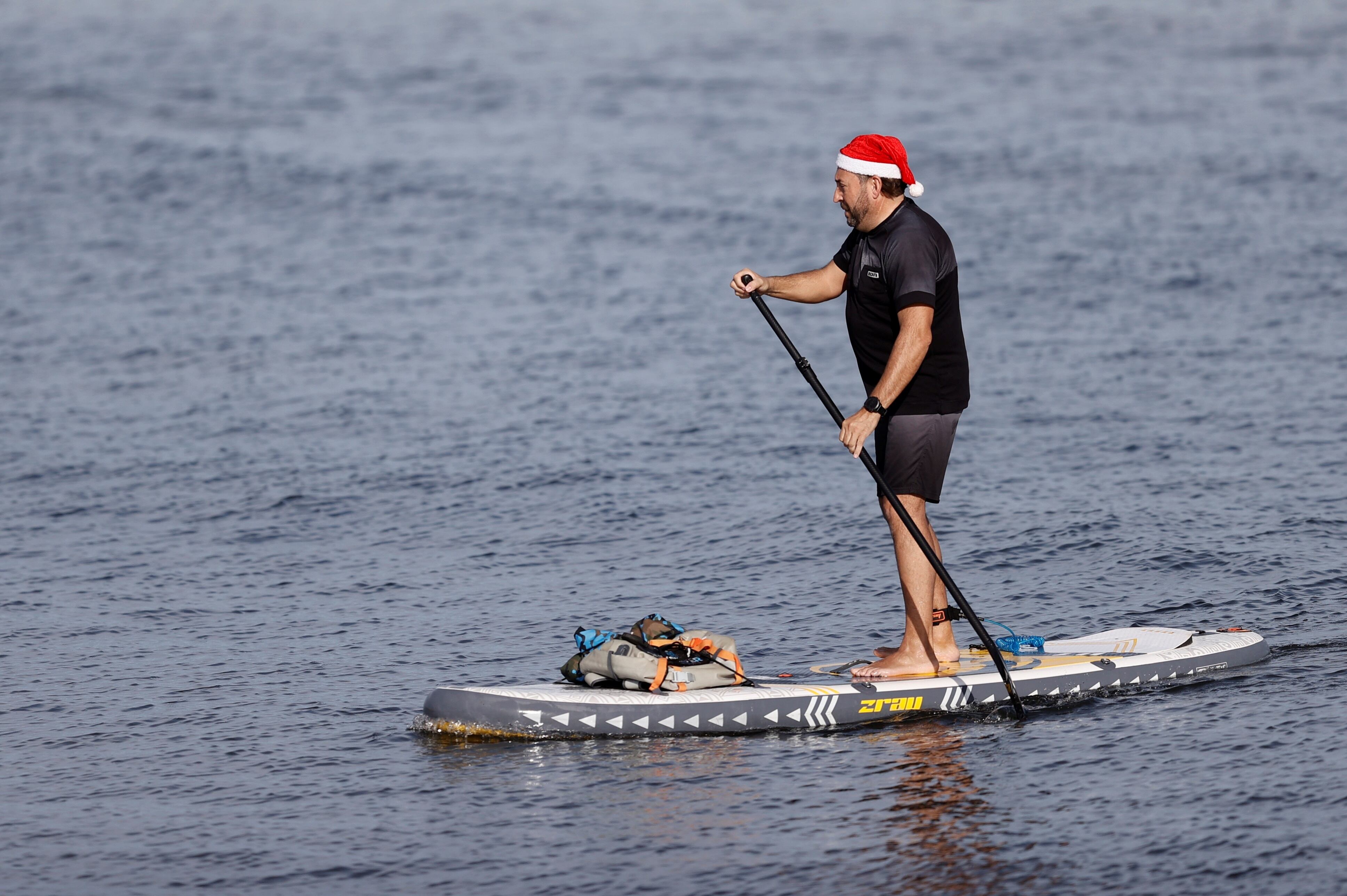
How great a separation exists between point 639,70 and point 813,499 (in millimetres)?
20879

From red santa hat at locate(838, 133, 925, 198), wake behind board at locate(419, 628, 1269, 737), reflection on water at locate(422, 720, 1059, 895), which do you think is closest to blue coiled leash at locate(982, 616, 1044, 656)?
wake behind board at locate(419, 628, 1269, 737)

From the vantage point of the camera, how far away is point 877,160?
735 centimetres

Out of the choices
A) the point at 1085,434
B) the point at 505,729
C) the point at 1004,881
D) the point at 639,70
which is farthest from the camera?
the point at 639,70

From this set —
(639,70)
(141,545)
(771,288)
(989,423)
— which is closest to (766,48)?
(639,70)

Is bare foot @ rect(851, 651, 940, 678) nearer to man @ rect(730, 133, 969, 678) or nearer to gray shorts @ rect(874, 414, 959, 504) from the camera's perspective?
man @ rect(730, 133, 969, 678)

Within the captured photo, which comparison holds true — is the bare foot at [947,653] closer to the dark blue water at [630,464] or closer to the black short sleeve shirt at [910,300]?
the dark blue water at [630,464]

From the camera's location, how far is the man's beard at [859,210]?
24.3 feet

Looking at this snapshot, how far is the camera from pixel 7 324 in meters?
17.8

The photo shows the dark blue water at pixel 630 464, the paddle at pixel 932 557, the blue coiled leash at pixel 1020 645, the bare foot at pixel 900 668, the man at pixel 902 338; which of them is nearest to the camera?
the dark blue water at pixel 630 464

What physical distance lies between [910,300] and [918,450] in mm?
717

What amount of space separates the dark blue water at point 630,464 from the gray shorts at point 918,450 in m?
1.10

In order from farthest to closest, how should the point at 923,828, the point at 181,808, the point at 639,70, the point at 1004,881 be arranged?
the point at 639,70
the point at 181,808
the point at 923,828
the point at 1004,881

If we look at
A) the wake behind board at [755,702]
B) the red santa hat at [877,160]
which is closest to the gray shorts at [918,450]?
the wake behind board at [755,702]

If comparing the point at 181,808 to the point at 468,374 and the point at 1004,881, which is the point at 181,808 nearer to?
the point at 1004,881
